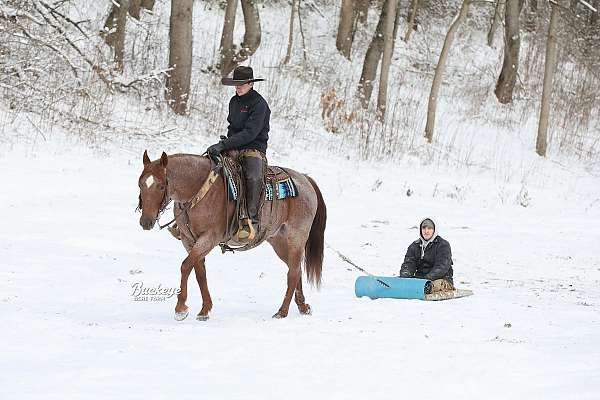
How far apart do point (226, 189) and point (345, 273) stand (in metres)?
4.02

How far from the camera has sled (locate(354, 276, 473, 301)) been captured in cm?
977

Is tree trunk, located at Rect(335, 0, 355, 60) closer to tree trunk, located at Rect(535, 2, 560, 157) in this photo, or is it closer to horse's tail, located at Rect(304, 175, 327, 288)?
tree trunk, located at Rect(535, 2, 560, 157)

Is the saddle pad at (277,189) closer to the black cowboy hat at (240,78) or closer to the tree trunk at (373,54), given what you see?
the black cowboy hat at (240,78)

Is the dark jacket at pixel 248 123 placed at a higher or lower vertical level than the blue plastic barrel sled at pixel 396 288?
higher

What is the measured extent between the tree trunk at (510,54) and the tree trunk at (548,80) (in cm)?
419

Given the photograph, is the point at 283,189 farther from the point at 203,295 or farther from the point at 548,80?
the point at 548,80

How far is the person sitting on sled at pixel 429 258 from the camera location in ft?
33.8

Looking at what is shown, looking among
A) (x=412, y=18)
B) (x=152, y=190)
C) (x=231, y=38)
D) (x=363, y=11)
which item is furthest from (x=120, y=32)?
(x=412, y=18)

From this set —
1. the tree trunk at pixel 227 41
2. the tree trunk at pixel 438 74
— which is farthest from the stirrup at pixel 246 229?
the tree trunk at pixel 438 74

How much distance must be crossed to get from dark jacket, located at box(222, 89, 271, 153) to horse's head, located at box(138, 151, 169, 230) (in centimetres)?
98

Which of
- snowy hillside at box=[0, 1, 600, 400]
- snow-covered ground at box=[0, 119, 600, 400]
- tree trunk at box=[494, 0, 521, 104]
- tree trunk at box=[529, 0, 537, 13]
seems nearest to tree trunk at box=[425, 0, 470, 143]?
snowy hillside at box=[0, 1, 600, 400]

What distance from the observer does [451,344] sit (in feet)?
22.8

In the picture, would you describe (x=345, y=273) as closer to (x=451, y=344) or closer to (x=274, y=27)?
(x=451, y=344)

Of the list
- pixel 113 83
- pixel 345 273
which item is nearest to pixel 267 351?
pixel 345 273
